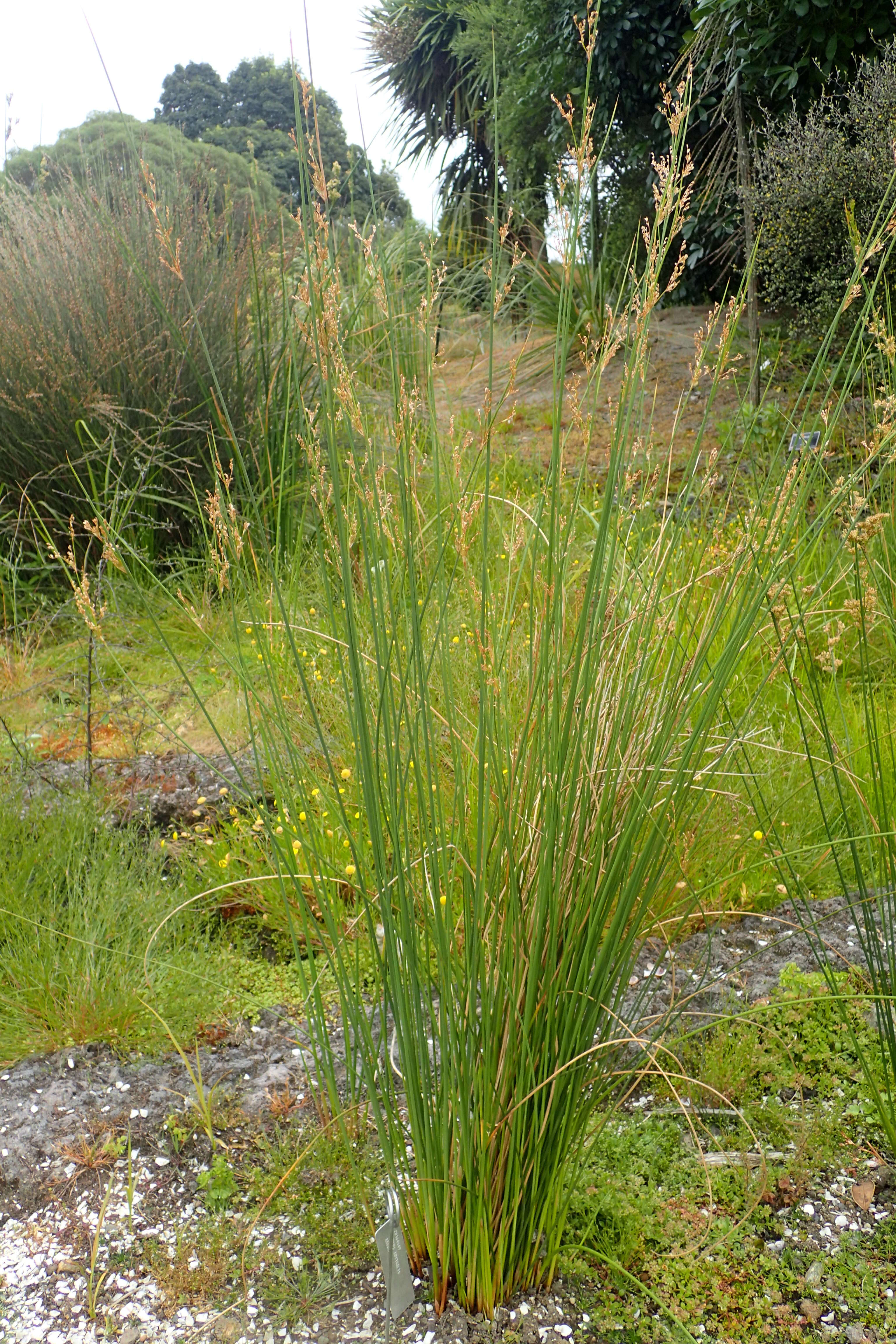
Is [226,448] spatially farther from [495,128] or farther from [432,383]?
[495,128]

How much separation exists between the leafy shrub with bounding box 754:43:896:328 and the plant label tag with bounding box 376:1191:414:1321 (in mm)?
4624

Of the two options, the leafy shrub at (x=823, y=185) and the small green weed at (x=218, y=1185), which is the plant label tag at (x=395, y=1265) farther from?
the leafy shrub at (x=823, y=185)

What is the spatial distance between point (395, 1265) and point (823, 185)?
5.29 meters

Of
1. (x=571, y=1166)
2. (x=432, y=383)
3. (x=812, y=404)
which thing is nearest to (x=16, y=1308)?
(x=571, y=1166)

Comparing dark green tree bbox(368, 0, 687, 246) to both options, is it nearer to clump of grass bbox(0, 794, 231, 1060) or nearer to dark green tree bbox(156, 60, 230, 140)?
clump of grass bbox(0, 794, 231, 1060)

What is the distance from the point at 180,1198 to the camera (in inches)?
65.4

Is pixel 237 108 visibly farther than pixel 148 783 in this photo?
Yes

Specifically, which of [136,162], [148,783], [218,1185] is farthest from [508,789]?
[136,162]

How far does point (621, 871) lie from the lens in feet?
4.11

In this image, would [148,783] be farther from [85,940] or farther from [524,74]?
[524,74]

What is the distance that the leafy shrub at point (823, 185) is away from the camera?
4.71m

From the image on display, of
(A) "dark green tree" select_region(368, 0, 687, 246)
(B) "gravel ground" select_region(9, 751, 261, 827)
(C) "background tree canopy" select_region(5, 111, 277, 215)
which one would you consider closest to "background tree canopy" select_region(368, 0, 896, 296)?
(A) "dark green tree" select_region(368, 0, 687, 246)

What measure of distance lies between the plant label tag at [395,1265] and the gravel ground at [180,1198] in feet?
0.11

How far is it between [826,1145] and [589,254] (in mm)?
7085
